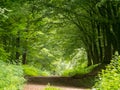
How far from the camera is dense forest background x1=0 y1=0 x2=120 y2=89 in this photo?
18.6 m

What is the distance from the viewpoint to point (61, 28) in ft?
96.8

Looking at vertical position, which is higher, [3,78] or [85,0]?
[85,0]

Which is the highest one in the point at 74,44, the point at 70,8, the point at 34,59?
the point at 70,8

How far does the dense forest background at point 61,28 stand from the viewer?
18.6 meters

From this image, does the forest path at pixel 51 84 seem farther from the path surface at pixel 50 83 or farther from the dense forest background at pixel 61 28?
the dense forest background at pixel 61 28

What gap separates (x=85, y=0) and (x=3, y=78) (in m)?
10.1

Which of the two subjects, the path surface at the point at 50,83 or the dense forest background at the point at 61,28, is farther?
the dense forest background at the point at 61,28

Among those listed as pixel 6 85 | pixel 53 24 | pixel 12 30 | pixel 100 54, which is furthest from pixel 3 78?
pixel 100 54

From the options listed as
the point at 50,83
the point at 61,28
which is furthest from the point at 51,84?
the point at 61,28

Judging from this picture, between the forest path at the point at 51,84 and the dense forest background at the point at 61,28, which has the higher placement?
the dense forest background at the point at 61,28

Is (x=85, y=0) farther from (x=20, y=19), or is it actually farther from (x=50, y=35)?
(x=50, y=35)

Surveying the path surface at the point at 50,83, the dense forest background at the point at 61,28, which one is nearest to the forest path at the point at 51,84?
the path surface at the point at 50,83

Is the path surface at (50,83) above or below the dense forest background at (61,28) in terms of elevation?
below

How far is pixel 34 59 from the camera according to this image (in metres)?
40.2
